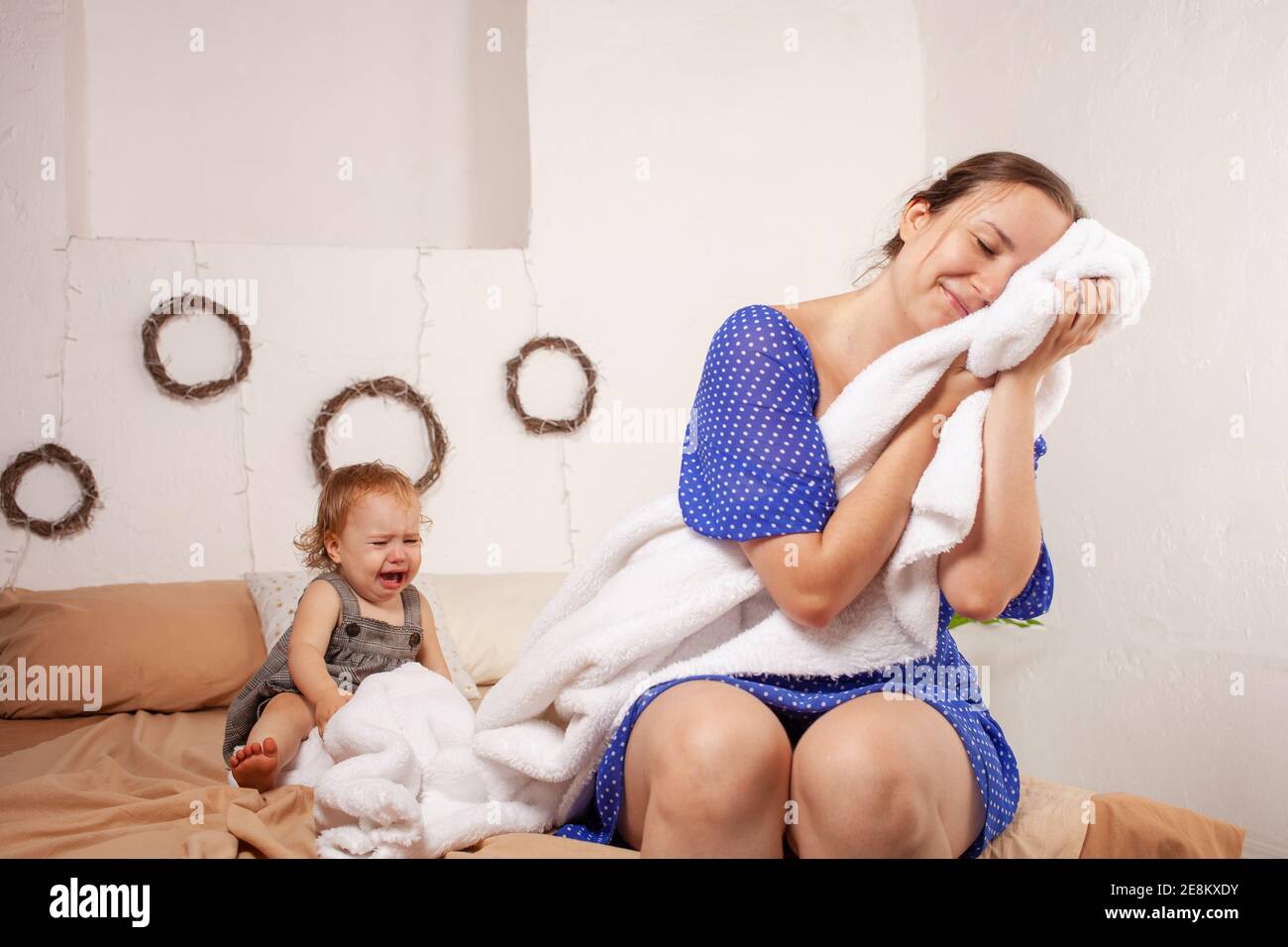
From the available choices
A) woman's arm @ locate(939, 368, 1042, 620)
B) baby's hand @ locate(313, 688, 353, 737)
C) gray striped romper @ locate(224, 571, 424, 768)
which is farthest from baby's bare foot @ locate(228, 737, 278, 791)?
woman's arm @ locate(939, 368, 1042, 620)

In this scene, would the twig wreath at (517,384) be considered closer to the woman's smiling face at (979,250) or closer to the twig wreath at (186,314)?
the twig wreath at (186,314)

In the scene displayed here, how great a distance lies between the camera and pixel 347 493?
76.3 inches

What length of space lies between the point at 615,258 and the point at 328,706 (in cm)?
179

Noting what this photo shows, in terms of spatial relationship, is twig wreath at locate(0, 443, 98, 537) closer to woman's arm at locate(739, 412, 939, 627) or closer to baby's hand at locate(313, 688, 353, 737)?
baby's hand at locate(313, 688, 353, 737)

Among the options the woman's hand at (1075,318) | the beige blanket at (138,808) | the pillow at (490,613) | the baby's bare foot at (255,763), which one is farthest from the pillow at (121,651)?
the woman's hand at (1075,318)

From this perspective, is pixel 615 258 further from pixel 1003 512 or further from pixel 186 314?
pixel 1003 512

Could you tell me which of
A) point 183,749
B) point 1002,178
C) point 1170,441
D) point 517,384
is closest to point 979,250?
point 1002,178

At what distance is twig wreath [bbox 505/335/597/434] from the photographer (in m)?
2.91

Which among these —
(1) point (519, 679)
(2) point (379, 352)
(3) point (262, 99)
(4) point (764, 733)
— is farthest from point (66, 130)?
(4) point (764, 733)

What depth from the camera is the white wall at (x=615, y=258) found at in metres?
2.17

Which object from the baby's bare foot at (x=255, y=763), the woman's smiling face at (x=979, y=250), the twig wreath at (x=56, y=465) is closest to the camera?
the woman's smiling face at (x=979, y=250)

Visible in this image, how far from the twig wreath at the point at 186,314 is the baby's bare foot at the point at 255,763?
151 cm

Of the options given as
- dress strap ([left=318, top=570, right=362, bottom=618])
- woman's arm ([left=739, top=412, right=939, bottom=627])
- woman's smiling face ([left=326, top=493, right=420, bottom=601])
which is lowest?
dress strap ([left=318, top=570, right=362, bottom=618])
